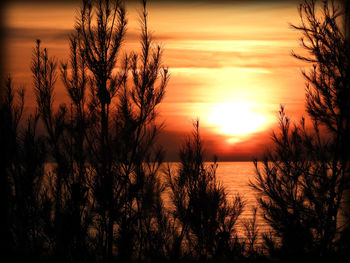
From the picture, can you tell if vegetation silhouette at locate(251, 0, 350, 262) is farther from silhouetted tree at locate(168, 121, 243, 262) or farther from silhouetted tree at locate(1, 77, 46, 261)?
silhouetted tree at locate(1, 77, 46, 261)

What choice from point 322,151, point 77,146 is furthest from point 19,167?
point 322,151

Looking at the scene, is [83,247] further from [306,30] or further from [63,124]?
[306,30]

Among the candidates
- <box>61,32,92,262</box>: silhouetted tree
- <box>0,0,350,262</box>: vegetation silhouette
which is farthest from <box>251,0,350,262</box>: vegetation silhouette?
<box>61,32,92,262</box>: silhouetted tree

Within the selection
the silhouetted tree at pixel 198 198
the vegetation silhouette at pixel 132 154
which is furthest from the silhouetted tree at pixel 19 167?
the silhouetted tree at pixel 198 198

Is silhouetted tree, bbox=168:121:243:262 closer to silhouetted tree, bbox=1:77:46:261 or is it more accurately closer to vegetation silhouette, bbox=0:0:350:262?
vegetation silhouette, bbox=0:0:350:262

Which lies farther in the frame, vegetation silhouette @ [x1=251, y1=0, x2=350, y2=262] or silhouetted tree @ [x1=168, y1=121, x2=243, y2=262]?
silhouetted tree @ [x1=168, y1=121, x2=243, y2=262]

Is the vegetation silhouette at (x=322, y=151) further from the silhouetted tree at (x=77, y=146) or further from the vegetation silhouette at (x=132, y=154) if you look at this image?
the silhouetted tree at (x=77, y=146)

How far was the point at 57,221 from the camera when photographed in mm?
17078

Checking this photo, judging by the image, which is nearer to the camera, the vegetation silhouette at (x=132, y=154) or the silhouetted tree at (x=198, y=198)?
the vegetation silhouette at (x=132, y=154)

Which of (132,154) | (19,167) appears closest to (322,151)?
(132,154)

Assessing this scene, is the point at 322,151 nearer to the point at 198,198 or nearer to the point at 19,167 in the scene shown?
the point at 198,198

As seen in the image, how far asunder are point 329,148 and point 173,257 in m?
8.53

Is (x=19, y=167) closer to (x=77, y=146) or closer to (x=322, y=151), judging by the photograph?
(x=77, y=146)

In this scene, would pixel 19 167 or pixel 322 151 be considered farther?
pixel 19 167
